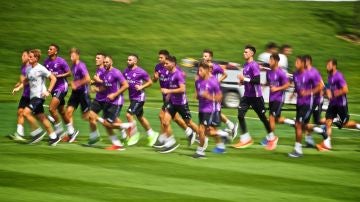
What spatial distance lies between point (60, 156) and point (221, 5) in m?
51.0

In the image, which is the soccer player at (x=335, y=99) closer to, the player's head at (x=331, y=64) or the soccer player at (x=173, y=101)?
the player's head at (x=331, y=64)

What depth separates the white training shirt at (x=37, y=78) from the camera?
20766mm

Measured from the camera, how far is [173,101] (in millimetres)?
20672

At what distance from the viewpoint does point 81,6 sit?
61.4m

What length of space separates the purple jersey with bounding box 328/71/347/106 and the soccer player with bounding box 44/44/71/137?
240 inches

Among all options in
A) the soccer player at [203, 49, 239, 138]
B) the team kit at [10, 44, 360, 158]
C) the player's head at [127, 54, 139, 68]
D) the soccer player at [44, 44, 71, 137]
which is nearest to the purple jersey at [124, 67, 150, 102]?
the team kit at [10, 44, 360, 158]

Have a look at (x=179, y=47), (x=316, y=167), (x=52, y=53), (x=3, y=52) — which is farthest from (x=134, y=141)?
(x=179, y=47)

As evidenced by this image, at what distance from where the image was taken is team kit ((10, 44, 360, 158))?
20.3m

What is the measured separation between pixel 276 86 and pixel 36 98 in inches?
214

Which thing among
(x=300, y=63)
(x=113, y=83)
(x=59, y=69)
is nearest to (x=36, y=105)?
(x=59, y=69)

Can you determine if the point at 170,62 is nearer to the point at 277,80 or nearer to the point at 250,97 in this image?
the point at 250,97

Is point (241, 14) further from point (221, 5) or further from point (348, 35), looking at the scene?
point (348, 35)

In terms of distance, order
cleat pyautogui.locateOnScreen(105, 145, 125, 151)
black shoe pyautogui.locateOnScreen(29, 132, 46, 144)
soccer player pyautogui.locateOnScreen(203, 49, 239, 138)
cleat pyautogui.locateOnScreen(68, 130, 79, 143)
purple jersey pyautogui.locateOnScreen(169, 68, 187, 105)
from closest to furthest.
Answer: cleat pyautogui.locateOnScreen(105, 145, 125, 151)
purple jersey pyautogui.locateOnScreen(169, 68, 187, 105)
black shoe pyautogui.locateOnScreen(29, 132, 46, 144)
cleat pyautogui.locateOnScreen(68, 130, 79, 143)
soccer player pyautogui.locateOnScreen(203, 49, 239, 138)

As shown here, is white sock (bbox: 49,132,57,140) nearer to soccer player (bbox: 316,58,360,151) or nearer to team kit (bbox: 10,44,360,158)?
team kit (bbox: 10,44,360,158)
